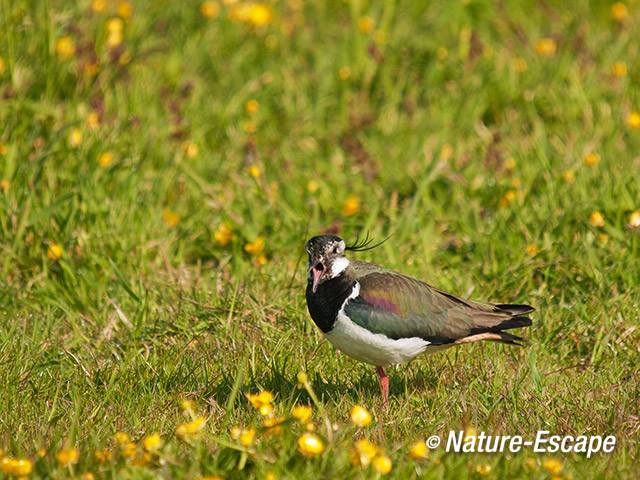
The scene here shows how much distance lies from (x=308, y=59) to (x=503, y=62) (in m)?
1.74

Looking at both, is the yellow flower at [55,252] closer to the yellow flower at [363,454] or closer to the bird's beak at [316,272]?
the bird's beak at [316,272]

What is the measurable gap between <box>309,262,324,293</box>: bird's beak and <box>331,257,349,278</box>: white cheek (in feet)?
0.18

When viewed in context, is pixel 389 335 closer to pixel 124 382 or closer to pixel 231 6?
pixel 124 382

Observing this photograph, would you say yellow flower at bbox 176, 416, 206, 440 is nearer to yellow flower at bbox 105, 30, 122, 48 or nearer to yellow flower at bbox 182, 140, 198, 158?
yellow flower at bbox 182, 140, 198, 158

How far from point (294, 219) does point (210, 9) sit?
2742 mm

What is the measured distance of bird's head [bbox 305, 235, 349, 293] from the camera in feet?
13.5

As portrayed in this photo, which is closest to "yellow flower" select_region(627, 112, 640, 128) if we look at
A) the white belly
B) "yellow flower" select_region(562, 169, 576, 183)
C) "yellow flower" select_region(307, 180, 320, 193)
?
"yellow flower" select_region(562, 169, 576, 183)

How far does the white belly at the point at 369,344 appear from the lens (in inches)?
157

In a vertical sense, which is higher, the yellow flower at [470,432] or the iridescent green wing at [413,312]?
the iridescent green wing at [413,312]

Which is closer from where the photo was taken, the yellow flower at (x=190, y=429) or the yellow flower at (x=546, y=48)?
the yellow flower at (x=190, y=429)

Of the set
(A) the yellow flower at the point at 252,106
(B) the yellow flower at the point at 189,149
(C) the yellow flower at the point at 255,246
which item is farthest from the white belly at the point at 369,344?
(A) the yellow flower at the point at 252,106

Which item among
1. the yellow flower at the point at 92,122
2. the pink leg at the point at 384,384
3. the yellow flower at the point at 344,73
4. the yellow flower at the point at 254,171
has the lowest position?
the pink leg at the point at 384,384

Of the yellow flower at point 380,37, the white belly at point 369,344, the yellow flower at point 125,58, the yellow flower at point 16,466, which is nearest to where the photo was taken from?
the yellow flower at point 16,466

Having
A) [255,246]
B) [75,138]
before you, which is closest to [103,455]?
[255,246]
